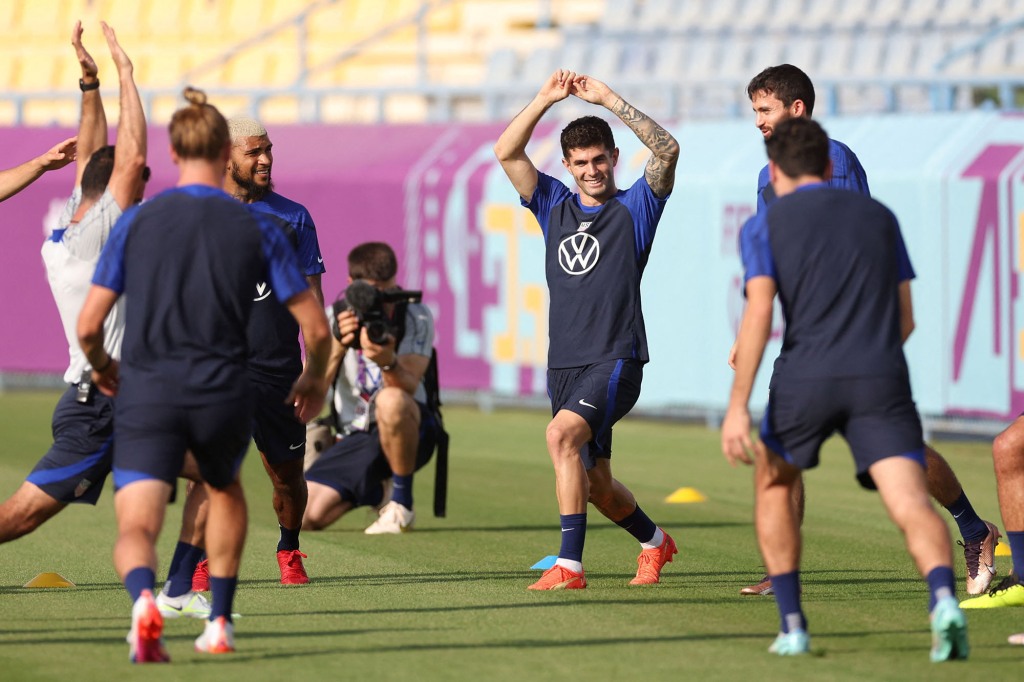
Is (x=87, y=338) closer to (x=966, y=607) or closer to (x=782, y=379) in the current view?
(x=782, y=379)

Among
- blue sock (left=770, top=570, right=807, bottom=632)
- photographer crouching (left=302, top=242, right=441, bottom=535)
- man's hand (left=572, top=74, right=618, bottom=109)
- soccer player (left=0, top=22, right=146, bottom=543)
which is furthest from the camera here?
photographer crouching (left=302, top=242, right=441, bottom=535)

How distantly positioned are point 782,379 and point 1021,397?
323 inches

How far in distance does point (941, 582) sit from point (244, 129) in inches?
151

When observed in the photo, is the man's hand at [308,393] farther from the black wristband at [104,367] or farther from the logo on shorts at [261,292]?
the logo on shorts at [261,292]

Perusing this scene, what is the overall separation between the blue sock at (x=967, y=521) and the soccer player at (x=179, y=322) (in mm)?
3420

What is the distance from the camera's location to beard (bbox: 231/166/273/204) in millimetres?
8195

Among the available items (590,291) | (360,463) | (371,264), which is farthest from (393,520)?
(590,291)

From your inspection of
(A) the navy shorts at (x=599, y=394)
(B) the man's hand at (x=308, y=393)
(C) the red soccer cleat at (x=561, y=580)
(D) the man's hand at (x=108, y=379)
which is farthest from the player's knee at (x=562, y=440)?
(D) the man's hand at (x=108, y=379)

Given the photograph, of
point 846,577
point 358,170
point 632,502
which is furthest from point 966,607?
point 358,170

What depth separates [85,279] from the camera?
22.8 feet

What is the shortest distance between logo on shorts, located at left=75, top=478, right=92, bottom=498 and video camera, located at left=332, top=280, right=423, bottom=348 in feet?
4.57

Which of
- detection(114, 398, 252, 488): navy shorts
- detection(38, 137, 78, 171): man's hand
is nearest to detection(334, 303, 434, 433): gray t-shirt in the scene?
detection(38, 137, 78, 171): man's hand

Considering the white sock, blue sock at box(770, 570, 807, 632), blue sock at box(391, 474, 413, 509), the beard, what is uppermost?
the beard

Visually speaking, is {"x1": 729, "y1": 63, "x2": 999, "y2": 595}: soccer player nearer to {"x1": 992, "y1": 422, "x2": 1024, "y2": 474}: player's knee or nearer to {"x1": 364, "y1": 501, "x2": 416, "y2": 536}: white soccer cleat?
{"x1": 992, "y1": 422, "x2": 1024, "y2": 474}: player's knee
